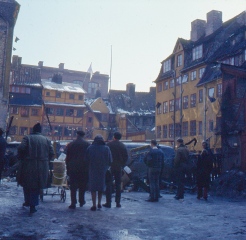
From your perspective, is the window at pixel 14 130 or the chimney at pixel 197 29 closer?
the chimney at pixel 197 29

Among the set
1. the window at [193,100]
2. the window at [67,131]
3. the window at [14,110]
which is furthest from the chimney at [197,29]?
the window at [14,110]

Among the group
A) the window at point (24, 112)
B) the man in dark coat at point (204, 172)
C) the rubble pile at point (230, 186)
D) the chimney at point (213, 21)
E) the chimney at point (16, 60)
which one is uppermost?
the chimney at point (213, 21)

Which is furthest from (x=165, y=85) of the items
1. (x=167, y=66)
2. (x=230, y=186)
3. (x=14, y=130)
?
(x=230, y=186)

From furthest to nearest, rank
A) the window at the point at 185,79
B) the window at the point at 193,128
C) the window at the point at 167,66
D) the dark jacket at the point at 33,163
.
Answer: the window at the point at 167,66 < the window at the point at 185,79 < the window at the point at 193,128 < the dark jacket at the point at 33,163

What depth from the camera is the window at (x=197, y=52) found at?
41419 millimetres

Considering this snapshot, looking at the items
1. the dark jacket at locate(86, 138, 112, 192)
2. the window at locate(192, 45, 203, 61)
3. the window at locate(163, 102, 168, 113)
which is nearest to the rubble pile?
the dark jacket at locate(86, 138, 112, 192)

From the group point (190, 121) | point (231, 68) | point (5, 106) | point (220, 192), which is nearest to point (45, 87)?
point (190, 121)

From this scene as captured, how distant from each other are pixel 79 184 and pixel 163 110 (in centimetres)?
3851

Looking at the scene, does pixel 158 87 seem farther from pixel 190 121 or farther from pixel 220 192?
pixel 220 192

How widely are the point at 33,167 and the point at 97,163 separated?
1648 mm

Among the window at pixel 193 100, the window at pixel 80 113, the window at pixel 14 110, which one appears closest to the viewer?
the window at pixel 193 100

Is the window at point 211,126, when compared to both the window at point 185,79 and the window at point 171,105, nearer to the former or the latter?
the window at point 185,79

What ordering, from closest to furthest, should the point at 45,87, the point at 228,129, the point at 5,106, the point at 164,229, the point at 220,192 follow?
the point at 164,229
the point at 220,192
the point at 228,129
the point at 5,106
the point at 45,87

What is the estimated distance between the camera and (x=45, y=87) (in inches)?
2179
